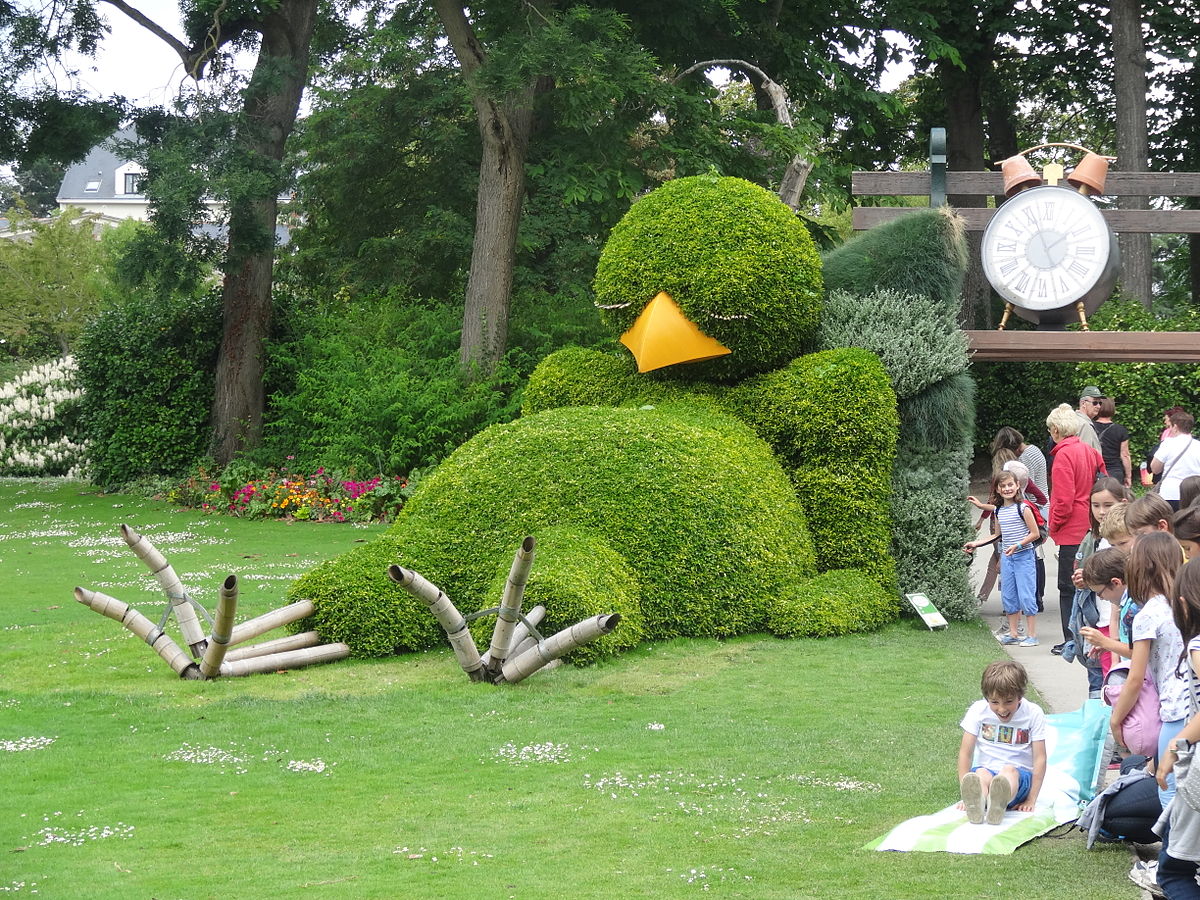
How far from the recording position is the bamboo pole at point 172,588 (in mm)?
7254

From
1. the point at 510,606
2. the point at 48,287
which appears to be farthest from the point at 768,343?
the point at 48,287

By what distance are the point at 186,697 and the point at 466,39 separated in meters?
12.4

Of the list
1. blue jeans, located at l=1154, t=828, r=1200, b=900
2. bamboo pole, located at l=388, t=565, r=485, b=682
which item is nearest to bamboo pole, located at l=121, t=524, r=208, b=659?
bamboo pole, located at l=388, t=565, r=485, b=682

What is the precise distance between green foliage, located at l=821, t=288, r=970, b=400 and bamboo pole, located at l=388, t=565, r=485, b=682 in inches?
168

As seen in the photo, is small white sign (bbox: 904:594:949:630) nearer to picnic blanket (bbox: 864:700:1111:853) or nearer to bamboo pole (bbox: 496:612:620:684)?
bamboo pole (bbox: 496:612:620:684)

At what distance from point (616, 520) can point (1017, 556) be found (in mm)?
3111

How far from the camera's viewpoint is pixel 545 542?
352 inches

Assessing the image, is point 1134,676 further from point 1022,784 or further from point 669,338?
point 669,338

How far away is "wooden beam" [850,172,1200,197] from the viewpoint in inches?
430

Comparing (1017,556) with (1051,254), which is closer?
(1017,556)

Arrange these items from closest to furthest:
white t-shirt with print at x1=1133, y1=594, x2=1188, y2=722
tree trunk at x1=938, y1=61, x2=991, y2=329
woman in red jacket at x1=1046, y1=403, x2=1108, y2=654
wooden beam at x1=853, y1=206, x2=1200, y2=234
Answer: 1. white t-shirt with print at x1=1133, y1=594, x2=1188, y2=722
2. woman in red jacket at x1=1046, y1=403, x2=1108, y2=654
3. wooden beam at x1=853, y1=206, x2=1200, y2=234
4. tree trunk at x1=938, y1=61, x2=991, y2=329

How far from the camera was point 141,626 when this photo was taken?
7.86 metres

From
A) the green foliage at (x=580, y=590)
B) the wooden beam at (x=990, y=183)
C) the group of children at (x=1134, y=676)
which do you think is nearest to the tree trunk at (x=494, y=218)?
the wooden beam at (x=990, y=183)

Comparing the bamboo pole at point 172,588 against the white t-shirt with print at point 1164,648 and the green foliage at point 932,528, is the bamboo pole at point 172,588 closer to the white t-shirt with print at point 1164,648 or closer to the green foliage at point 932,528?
the white t-shirt with print at point 1164,648
